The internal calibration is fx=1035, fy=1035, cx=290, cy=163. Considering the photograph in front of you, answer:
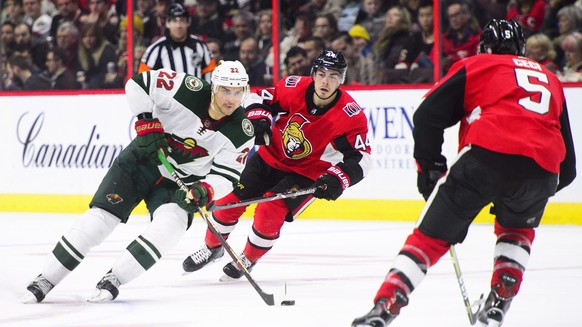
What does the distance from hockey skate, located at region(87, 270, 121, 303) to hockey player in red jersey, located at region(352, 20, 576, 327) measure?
1.27 meters

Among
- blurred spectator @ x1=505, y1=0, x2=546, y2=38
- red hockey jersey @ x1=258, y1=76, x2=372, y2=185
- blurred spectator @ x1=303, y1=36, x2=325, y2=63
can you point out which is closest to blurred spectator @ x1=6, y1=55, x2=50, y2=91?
blurred spectator @ x1=303, y1=36, x2=325, y2=63

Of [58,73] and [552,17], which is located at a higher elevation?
[552,17]

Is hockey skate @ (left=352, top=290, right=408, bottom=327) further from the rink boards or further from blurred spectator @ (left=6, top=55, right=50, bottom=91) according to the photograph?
blurred spectator @ (left=6, top=55, right=50, bottom=91)

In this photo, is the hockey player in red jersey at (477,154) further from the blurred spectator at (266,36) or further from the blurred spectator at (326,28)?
the blurred spectator at (266,36)

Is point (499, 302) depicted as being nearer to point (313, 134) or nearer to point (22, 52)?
point (313, 134)

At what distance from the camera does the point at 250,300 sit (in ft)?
13.3

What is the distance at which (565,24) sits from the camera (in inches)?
280

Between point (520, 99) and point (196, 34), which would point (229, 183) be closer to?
point (520, 99)

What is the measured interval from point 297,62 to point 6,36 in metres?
2.66

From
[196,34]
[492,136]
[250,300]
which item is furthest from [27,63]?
[492,136]

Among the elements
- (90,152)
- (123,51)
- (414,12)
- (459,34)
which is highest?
(414,12)

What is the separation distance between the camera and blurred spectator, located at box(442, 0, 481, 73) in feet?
24.2

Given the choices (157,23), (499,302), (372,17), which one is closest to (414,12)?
(372,17)

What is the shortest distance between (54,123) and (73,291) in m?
4.20
